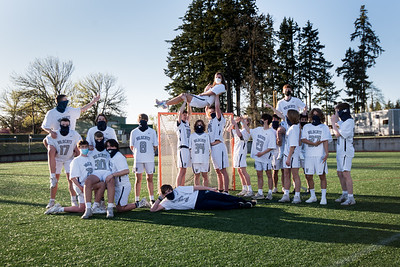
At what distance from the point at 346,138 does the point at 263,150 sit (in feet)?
6.59

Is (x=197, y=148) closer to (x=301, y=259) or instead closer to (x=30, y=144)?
(x=301, y=259)

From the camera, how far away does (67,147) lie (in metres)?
7.17

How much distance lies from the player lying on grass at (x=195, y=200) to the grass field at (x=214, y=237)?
21 cm

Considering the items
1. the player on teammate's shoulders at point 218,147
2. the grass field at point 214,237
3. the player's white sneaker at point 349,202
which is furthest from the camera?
the player on teammate's shoulders at point 218,147

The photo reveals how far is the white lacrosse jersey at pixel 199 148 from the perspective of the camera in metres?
8.12

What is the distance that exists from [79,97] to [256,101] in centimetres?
2951

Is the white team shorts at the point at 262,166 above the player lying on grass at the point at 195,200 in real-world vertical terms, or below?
above

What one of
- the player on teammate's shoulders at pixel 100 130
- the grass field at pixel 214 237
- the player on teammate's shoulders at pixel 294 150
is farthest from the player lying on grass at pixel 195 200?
the player on teammate's shoulders at pixel 100 130

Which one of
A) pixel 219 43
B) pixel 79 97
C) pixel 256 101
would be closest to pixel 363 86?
pixel 256 101

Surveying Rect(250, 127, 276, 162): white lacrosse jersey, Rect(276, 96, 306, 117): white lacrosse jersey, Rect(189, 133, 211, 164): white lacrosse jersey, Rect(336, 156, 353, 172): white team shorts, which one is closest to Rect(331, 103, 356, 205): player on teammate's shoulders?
Rect(336, 156, 353, 172): white team shorts

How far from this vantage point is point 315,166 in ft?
23.6

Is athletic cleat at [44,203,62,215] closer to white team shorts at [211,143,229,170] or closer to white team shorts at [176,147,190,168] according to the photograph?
white team shorts at [176,147,190,168]

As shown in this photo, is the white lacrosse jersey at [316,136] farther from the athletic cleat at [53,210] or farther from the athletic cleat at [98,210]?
the athletic cleat at [53,210]

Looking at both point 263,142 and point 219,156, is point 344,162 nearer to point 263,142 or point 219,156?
point 263,142
